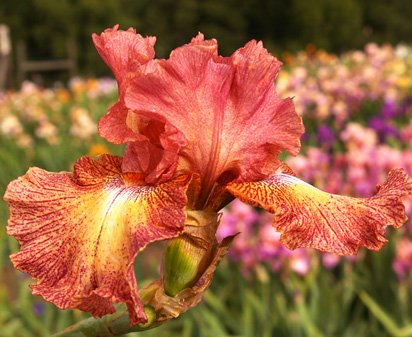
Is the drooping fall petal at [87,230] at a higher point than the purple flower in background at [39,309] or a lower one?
higher

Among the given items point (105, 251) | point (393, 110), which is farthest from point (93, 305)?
point (393, 110)

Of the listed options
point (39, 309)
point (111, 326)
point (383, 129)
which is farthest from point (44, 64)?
point (111, 326)

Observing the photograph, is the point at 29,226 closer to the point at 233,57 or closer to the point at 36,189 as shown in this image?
the point at 36,189

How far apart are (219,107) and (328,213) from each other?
0.51 feet

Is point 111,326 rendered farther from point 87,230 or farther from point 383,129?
point 383,129

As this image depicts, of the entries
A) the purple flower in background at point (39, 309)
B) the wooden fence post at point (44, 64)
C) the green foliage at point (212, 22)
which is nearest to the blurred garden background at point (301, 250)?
the purple flower in background at point (39, 309)

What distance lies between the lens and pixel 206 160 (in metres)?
0.71

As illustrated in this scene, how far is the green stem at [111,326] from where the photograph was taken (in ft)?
2.14

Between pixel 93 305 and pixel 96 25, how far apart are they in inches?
871

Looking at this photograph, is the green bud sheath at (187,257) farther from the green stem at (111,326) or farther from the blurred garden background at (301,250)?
the blurred garden background at (301,250)

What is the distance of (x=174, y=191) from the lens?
63 cm

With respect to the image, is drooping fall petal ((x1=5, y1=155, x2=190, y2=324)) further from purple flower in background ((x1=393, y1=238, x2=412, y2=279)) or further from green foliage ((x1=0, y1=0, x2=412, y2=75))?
green foliage ((x1=0, y1=0, x2=412, y2=75))

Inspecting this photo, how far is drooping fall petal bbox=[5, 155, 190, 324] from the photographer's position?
56 cm

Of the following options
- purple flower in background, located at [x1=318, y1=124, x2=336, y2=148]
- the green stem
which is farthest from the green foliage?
the green stem
